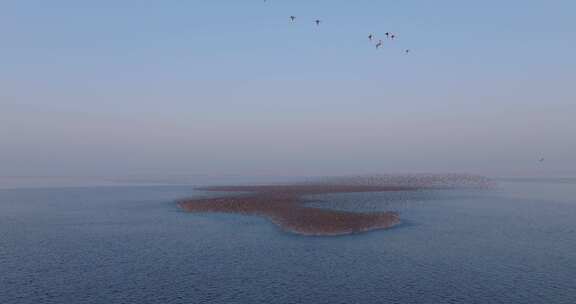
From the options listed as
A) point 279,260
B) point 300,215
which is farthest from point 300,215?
point 279,260

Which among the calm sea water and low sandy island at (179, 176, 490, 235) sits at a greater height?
low sandy island at (179, 176, 490, 235)

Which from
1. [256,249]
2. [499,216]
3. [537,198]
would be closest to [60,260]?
[256,249]

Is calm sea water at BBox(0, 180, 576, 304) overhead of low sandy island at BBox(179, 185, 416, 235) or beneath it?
beneath

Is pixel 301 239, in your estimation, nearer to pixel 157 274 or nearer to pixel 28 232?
pixel 157 274

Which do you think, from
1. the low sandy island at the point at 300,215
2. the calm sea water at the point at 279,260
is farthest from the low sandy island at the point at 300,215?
the calm sea water at the point at 279,260

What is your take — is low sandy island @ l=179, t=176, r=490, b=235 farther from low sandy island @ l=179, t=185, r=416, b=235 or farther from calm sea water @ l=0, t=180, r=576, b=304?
calm sea water @ l=0, t=180, r=576, b=304

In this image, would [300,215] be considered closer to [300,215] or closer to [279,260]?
[300,215]

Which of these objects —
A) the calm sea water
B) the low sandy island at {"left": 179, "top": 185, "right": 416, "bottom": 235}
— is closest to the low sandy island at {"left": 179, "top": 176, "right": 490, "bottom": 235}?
the low sandy island at {"left": 179, "top": 185, "right": 416, "bottom": 235}

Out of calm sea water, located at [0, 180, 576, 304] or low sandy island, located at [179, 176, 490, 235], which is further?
low sandy island, located at [179, 176, 490, 235]
